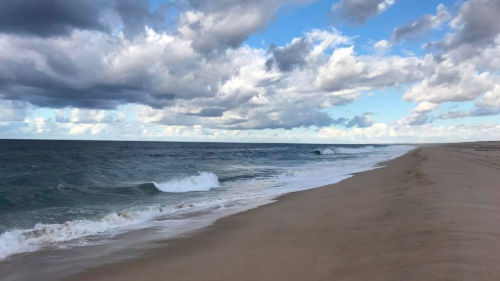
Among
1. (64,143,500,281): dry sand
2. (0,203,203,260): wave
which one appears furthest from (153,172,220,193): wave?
(64,143,500,281): dry sand

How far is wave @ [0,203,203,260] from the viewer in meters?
8.16

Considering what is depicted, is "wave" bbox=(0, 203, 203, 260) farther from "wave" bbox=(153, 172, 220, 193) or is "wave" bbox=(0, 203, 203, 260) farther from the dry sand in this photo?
"wave" bbox=(153, 172, 220, 193)

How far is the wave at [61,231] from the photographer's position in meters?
8.16

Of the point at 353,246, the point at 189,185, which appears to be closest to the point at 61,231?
the point at 353,246

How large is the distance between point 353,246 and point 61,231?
311 inches

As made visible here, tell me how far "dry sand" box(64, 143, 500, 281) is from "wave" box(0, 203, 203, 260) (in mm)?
2915

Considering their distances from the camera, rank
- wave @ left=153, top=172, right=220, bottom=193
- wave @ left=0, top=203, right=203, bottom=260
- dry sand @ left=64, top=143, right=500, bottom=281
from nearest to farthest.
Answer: dry sand @ left=64, top=143, right=500, bottom=281 < wave @ left=0, top=203, right=203, bottom=260 < wave @ left=153, top=172, right=220, bottom=193

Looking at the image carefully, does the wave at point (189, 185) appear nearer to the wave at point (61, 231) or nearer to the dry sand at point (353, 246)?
the wave at point (61, 231)

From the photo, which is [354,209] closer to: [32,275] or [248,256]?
[248,256]

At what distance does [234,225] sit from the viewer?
9672 millimetres

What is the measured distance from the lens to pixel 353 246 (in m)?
5.82

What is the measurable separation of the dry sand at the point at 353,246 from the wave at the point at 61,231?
2.91 m

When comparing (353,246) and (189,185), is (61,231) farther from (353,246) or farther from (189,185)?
(189,185)

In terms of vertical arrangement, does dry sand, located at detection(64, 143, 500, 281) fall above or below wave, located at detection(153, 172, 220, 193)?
above
